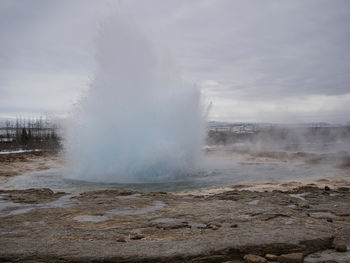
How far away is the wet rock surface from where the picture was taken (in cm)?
352

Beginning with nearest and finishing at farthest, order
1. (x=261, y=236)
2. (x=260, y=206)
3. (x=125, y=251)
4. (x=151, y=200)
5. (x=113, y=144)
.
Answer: (x=125, y=251), (x=261, y=236), (x=260, y=206), (x=151, y=200), (x=113, y=144)

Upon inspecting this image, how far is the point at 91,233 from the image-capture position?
4.39m

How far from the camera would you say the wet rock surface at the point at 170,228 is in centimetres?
352

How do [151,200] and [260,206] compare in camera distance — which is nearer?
[260,206]

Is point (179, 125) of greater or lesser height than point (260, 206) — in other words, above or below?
above

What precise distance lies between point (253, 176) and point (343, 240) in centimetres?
809

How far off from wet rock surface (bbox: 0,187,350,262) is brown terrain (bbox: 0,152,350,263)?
0.01 metres

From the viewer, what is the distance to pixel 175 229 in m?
4.56

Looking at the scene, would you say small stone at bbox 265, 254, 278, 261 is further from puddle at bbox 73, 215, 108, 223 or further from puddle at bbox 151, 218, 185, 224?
puddle at bbox 73, 215, 108, 223

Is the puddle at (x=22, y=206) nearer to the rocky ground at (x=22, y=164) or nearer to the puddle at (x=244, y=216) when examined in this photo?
the puddle at (x=244, y=216)

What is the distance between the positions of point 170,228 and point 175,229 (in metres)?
0.10

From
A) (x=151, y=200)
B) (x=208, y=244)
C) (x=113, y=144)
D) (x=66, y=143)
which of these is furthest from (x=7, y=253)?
(x=66, y=143)

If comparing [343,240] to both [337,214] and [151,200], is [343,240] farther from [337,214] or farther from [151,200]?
[151,200]

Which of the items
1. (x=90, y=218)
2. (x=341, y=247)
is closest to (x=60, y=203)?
(x=90, y=218)
